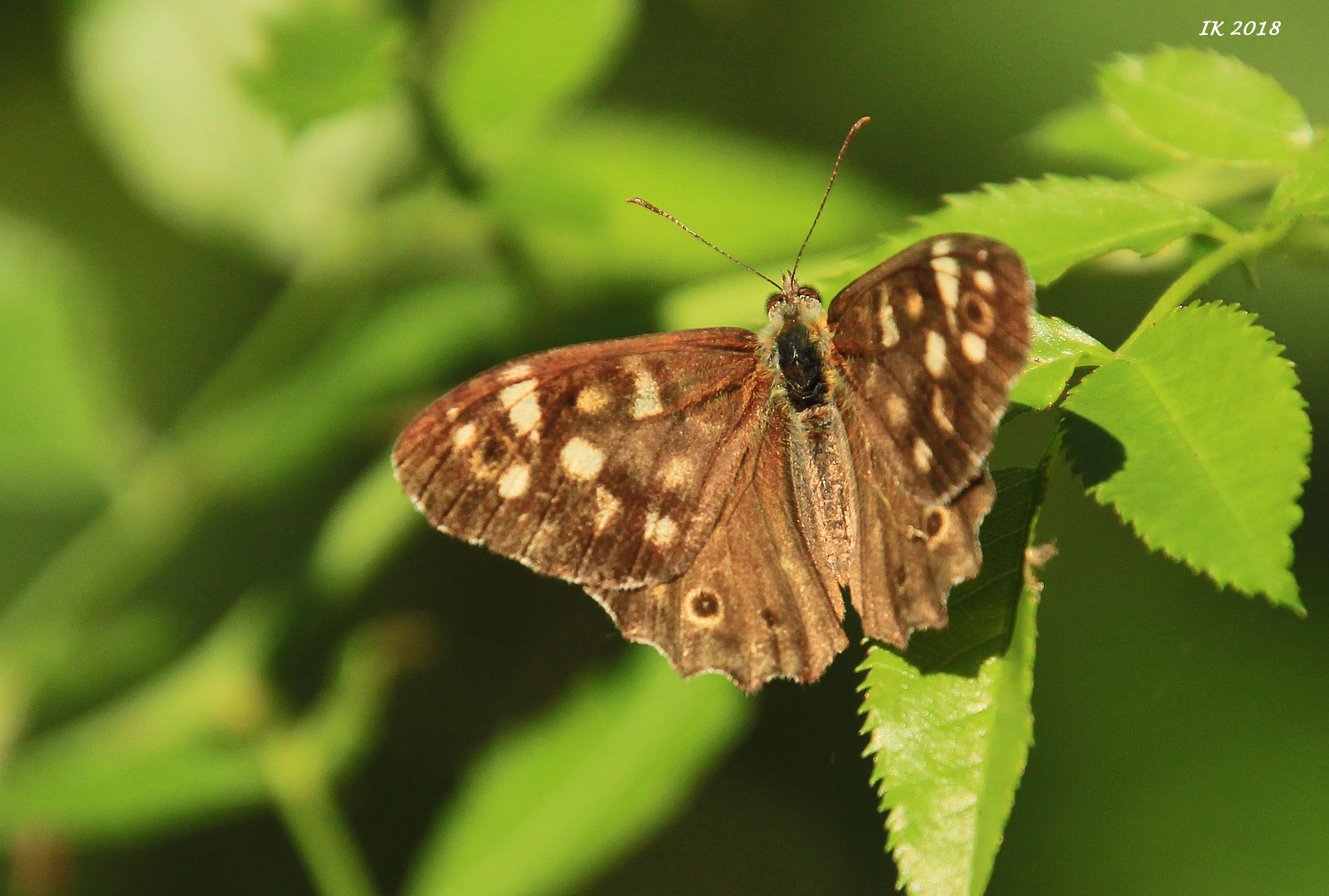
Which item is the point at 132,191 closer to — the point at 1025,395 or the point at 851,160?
the point at 851,160

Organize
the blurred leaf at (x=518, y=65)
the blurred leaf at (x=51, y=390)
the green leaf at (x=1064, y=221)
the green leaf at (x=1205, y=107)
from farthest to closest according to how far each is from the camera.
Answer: the blurred leaf at (x=51, y=390) → the blurred leaf at (x=518, y=65) → the green leaf at (x=1205, y=107) → the green leaf at (x=1064, y=221)

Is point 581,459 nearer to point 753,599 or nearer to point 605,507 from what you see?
point 605,507

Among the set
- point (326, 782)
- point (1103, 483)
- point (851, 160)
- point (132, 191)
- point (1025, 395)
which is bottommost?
point (326, 782)

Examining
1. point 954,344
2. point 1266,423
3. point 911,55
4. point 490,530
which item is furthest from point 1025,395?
point 911,55

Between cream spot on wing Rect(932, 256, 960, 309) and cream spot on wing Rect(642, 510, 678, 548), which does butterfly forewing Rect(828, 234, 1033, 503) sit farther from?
cream spot on wing Rect(642, 510, 678, 548)

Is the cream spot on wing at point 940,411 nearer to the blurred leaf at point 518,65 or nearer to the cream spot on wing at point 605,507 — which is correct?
the cream spot on wing at point 605,507

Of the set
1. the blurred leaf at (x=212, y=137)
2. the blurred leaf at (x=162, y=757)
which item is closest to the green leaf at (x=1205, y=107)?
Result: the blurred leaf at (x=212, y=137)
